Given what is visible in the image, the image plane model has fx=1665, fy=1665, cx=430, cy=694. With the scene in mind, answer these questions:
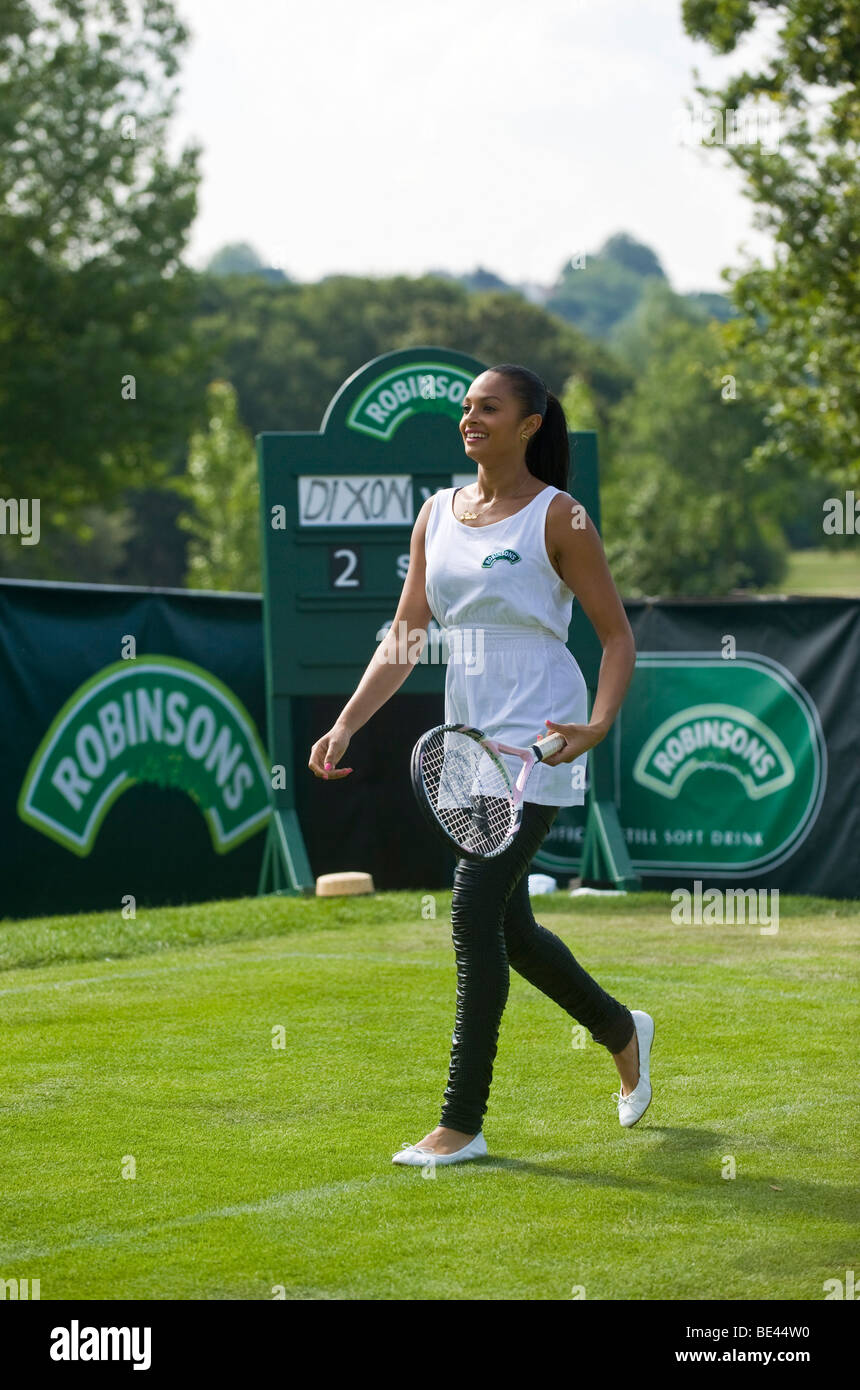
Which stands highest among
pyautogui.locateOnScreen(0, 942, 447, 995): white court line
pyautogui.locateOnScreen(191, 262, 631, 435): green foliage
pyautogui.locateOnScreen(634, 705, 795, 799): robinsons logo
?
pyautogui.locateOnScreen(191, 262, 631, 435): green foliage

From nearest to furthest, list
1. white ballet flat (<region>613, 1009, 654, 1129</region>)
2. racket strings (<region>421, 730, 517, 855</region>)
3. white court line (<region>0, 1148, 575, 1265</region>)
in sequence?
Result: 1. white court line (<region>0, 1148, 575, 1265</region>)
2. racket strings (<region>421, 730, 517, 855</region>)
3. white ballet flat (<region>613, 1009, 654, 1129</region>)

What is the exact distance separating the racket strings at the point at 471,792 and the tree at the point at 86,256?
93.0 feet

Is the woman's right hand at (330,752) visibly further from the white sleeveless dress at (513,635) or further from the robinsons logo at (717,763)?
the robinsons logo at (717,763)

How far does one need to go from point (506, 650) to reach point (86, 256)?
31050mm

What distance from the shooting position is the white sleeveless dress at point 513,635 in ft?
15.1

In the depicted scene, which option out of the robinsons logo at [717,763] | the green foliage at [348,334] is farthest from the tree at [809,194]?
the green foliage at [348,334]

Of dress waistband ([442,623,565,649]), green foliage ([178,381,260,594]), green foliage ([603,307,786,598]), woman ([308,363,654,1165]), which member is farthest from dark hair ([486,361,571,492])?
green foliage ([603,307,786,598])

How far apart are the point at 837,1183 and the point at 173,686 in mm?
7669

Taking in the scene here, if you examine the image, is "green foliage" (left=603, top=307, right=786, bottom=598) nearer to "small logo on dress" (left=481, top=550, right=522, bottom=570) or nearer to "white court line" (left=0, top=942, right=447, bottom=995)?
"white court line" (left=0, top=942, right=447, bottom=995)

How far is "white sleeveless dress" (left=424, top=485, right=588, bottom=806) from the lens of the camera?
15.1ft

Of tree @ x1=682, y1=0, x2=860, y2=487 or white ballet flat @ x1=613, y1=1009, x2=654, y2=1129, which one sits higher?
tree @ x1=682, y1=0, x2=860, y2=487

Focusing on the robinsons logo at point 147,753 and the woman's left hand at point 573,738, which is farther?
the robinsons logo at point 147,753

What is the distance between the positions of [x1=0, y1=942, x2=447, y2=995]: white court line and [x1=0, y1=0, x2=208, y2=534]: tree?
81.1 feet

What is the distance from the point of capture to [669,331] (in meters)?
88.7
